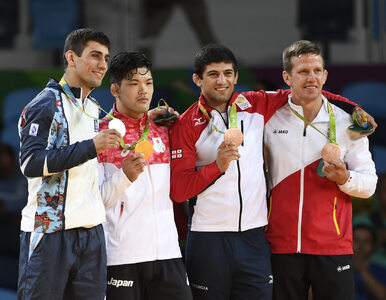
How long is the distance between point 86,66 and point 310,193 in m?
1.54

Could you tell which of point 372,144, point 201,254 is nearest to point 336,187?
point 201,254

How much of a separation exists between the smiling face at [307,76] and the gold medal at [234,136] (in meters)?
0.58

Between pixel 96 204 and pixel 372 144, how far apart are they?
13.3ft

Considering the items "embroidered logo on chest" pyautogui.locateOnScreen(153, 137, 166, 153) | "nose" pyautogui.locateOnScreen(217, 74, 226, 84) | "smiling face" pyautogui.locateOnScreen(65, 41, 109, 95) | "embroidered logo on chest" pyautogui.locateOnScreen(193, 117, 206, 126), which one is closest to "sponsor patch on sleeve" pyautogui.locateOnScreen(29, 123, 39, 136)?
"smiling face" pyautogui.locateOnScreen(65, 41, 109, 95)

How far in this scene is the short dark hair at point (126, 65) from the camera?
373cm

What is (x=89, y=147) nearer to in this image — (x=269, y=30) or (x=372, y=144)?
(x=372, y=144)

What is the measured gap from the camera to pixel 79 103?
3.48 m

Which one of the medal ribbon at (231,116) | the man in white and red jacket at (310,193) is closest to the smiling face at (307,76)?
the man in white and red jacket at (310,193)

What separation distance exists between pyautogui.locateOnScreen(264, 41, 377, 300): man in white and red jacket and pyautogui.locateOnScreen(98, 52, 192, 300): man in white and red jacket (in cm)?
67

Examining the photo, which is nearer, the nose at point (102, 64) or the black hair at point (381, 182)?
the nose at point (102, 64)

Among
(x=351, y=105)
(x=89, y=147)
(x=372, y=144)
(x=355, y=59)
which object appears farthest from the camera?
(x=355, y=59)

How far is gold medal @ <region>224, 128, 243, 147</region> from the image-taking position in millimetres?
3549

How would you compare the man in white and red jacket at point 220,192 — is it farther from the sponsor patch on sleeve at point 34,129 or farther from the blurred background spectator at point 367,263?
the blurred background spectator at point 367,263

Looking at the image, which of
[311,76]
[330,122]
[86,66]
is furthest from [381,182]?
[86,66]
